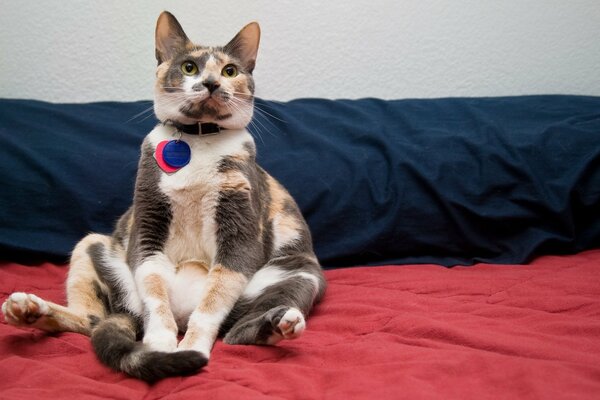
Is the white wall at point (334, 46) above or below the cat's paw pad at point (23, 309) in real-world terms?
above

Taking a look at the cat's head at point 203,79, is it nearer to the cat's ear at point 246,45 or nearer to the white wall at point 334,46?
the cat's ear at point 246,45

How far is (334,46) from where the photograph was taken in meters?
2.22

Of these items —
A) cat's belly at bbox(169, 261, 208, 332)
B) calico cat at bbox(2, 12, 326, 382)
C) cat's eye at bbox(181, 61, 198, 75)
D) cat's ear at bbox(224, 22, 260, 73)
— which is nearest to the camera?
calico cat at bbox(2, 12, 326, 382)

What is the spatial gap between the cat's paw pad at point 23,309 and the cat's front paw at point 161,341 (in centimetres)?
22

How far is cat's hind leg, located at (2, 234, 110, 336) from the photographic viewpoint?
106 cm

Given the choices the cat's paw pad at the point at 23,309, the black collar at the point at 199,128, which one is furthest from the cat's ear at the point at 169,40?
the cat's paw pad at the point at 23,309

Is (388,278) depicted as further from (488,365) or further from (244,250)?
(488,365)

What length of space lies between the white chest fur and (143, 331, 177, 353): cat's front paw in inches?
9.5

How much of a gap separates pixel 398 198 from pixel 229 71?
0.72 meters

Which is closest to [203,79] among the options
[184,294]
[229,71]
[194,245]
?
[229,71]

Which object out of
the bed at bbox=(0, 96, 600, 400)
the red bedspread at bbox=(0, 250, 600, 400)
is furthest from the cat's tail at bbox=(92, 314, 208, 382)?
the bed at bbox=(0, 96, 600, 400)

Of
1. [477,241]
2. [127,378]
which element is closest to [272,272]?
[127,378]

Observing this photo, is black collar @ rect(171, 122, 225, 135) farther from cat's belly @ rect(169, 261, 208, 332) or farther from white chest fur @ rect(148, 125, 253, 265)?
cat's belly @ rect(169, 261, 208, 332)

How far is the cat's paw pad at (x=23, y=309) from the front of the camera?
105cm
